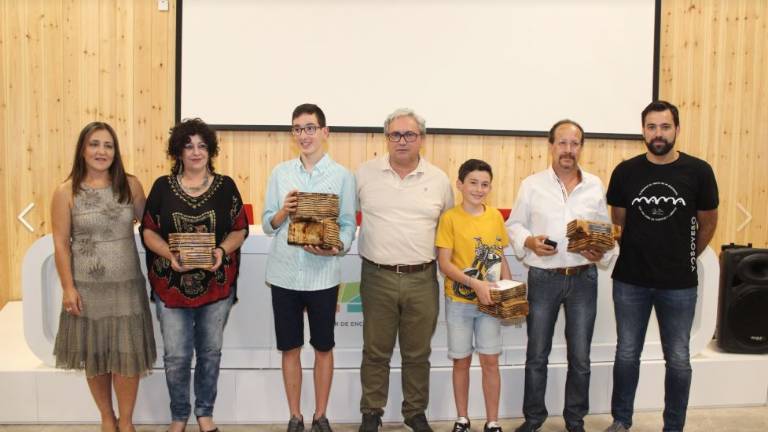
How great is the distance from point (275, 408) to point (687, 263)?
7.41 ft

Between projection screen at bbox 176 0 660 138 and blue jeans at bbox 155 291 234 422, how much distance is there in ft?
7.82

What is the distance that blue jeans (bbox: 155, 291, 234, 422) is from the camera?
2.64 m

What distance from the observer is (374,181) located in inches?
111

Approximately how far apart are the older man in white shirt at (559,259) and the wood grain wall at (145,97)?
2.11 metres

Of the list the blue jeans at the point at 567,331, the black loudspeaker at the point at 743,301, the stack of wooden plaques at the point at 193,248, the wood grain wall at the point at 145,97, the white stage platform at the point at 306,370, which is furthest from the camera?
the wood grain wall at the point at 145,97

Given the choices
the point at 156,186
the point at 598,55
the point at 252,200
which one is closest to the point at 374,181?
the point at 156,186

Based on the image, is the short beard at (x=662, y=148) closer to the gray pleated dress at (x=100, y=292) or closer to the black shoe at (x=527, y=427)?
the black shoe at (x=527, y=427)

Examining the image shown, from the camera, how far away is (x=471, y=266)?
9.04ft

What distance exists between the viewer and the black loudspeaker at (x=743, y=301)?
3402mm

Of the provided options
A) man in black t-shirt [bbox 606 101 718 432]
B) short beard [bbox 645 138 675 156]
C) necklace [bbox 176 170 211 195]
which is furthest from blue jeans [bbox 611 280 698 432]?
necklace [bbox 176 170 211 195]

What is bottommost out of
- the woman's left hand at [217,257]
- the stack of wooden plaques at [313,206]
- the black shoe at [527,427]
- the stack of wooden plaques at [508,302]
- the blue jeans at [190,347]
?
the black shoe at [527,427]

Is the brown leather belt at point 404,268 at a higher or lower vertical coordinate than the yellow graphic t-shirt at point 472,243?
lower

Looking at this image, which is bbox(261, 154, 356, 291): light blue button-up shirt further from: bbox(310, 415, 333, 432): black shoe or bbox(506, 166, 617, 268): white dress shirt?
Answer: bbox(506, 166, 617, 268): white dress shirt

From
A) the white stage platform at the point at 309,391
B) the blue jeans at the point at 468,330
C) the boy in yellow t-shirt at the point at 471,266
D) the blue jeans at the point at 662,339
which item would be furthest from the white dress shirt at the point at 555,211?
the white stage platform at the point at 309,391
